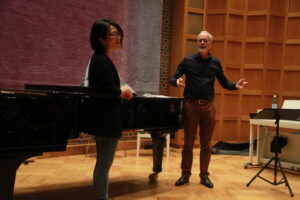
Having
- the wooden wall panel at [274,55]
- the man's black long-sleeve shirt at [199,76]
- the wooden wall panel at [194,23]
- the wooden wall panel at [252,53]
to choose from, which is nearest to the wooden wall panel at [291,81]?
the wooden wall panel at [252,53]

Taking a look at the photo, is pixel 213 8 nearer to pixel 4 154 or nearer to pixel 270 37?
pixel 270 37

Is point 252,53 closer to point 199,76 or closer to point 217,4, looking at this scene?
point 217,4

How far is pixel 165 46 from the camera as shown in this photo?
6367mm

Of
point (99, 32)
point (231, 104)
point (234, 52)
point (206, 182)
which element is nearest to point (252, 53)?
point (234, 52)

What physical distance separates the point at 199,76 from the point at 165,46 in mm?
3038

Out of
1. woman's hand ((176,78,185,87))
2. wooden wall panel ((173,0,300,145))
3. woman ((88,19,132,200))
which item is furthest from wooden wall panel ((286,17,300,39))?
woman ((88,19,132,200))

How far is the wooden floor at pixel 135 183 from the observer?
3070mm

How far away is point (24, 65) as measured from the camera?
4.29 meters

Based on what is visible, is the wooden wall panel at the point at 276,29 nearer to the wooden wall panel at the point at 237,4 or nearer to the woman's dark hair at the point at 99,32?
the wooden wall panel at the point at 237,4

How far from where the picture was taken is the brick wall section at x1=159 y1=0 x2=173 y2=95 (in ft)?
20.7

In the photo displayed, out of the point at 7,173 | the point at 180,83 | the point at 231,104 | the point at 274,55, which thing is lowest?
the point at 7,173

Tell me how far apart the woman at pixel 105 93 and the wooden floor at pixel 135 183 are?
2.62 ft

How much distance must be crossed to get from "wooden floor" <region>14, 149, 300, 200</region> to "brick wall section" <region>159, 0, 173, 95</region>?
1947mm

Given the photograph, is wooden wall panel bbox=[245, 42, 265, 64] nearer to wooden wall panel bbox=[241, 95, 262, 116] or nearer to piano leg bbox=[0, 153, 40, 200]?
wooden wall panel bbox=[241, 95, 262, 116]
